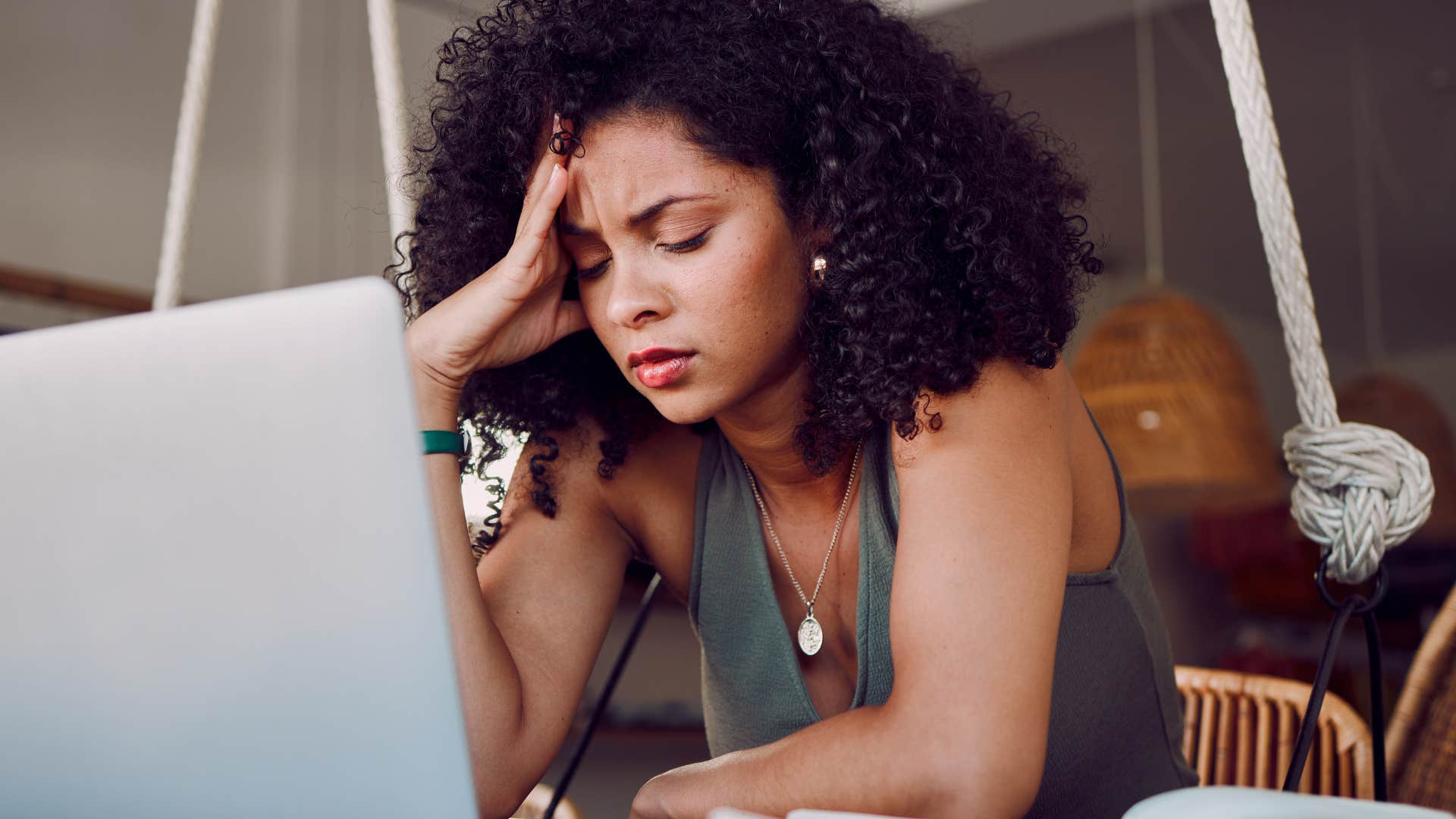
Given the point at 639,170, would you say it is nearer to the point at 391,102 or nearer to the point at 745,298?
the point at 745,298

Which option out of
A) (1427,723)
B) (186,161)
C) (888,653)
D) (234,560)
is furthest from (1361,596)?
(186,161)

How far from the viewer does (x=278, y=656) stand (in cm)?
54

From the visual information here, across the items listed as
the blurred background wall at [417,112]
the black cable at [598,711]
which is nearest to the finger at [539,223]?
the black cable at [598,711]

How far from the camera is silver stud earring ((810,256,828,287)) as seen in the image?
3.59 feet

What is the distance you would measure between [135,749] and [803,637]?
74 centimetres

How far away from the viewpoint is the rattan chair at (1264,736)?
1.28m

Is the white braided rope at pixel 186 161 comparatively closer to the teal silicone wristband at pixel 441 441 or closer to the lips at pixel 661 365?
the teal silicone wristband at pixel 441 441

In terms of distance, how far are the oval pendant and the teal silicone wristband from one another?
39 cm

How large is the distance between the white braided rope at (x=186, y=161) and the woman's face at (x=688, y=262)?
58cm

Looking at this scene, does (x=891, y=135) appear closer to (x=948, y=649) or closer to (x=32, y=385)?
(x=948, y=649)

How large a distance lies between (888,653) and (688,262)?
0.40 meters

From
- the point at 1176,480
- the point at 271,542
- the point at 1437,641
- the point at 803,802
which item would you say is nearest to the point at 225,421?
the point at 271,542

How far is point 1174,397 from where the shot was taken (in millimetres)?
3002

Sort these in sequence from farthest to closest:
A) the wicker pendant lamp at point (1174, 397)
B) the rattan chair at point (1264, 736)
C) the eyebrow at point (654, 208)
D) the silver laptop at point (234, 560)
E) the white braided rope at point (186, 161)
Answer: the wicker pendant lamp at point (1174, 397), the white braided rope at point (186, 161), the rattan chair at point (1264, 736), the eyebrow at point (654, 208), the silver laptop at point (234, 560)
